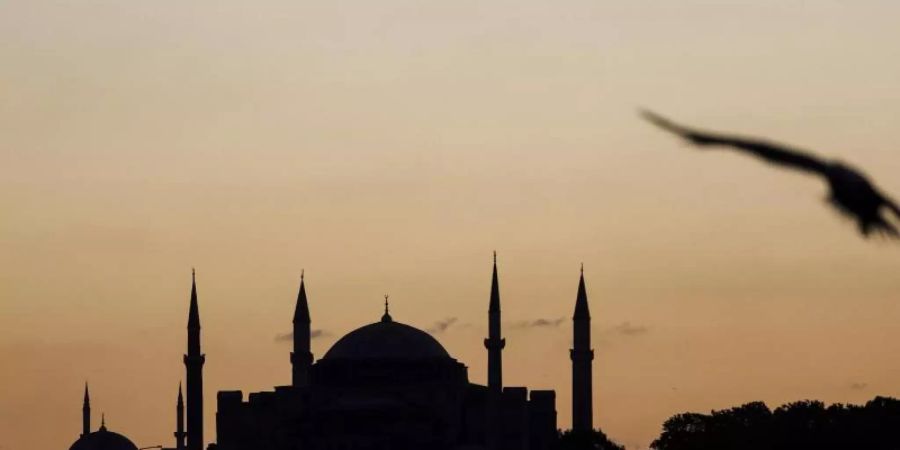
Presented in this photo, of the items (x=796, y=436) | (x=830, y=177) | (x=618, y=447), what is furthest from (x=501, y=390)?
(x=830, y=177)

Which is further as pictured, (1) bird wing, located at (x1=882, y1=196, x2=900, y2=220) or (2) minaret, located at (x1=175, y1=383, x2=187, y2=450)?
(2) minaret, located at (x1=175, y1=383, x2=187, y2=450)

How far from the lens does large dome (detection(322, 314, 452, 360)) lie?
5162 inches

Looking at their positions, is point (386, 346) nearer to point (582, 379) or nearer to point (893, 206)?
point (582, 379)

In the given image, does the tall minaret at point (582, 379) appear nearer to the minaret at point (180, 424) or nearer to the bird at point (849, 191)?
the minaret at point (180, 424)

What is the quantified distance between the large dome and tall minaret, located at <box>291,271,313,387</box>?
4.82 feet

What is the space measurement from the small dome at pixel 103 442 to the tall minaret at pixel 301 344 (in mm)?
30882

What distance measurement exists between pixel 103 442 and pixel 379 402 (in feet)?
113

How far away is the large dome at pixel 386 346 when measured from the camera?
13112 centimetres

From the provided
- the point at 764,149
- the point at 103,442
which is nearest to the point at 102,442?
the point at 103,442

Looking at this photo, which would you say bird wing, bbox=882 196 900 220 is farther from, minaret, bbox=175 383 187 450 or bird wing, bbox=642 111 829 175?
minaret, bbox=175 383 187 450

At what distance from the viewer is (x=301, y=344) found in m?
130

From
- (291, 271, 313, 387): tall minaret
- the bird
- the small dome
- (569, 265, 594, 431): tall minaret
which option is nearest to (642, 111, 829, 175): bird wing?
the bird

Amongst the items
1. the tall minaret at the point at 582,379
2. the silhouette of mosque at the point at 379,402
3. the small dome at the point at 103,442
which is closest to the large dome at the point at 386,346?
the silhouette of mosque at the point at 379,402

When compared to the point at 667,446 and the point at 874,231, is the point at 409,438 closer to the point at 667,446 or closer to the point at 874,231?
the point at 667,446
